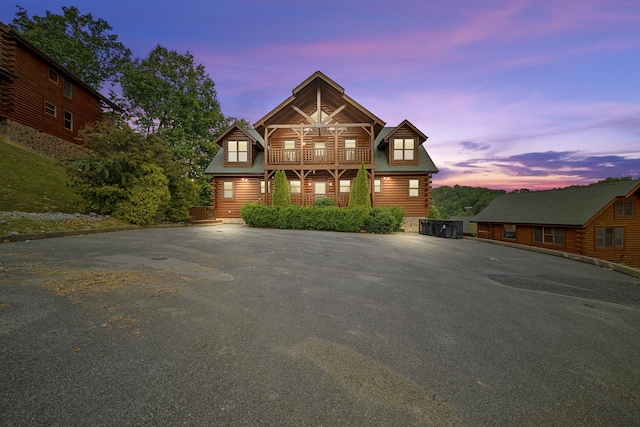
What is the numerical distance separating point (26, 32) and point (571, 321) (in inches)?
1928

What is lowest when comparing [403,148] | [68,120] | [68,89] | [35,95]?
[403,148]

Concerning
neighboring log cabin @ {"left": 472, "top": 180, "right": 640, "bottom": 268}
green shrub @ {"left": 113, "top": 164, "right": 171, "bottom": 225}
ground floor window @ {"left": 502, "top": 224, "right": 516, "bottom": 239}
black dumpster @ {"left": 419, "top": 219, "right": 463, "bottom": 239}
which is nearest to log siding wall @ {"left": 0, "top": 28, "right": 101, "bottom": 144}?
green shrub @ {"left": 113, "top": 164, "right": 171, "bottom": 225}

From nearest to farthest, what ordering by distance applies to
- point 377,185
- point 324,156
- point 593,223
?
point 593,223 < point 324,156 < point 377,185

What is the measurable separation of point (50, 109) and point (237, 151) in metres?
16.4

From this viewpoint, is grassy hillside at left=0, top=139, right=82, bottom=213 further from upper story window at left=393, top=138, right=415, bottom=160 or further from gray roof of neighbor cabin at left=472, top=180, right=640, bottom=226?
gray roof of neighbor cabin at left=472, top=180, right=640, bottom=226

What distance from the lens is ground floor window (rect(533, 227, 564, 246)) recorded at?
70.9 ft

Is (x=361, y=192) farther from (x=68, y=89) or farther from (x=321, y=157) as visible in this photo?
(x=68, y=89)

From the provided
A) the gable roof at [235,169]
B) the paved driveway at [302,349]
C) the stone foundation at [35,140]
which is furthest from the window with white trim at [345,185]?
the stone foundation at [35,140]

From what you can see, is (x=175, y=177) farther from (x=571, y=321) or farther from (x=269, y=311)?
(x=571, y=321)

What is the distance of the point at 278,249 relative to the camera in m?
9.36

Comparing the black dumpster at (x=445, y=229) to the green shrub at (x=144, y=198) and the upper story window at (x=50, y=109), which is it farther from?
the upper story window at (x=50, y=109)

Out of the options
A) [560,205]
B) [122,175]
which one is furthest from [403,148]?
[122,175]

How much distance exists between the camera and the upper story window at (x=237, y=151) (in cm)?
2311

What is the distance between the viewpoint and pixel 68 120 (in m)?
24.3
